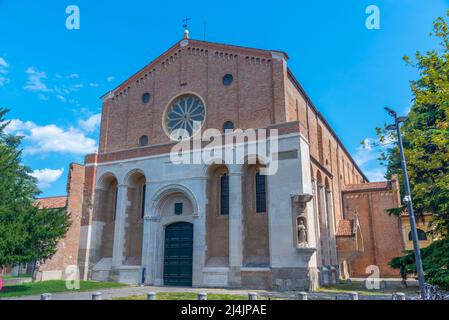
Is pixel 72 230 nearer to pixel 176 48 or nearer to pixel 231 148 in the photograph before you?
pixel 231 148

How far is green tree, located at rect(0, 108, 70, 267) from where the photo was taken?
1538cm

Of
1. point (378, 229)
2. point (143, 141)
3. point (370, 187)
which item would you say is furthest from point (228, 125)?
point (378, 229)

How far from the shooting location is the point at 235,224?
18078mm

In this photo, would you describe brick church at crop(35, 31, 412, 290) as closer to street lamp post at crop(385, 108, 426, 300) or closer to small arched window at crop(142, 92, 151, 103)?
small arched window at crop(142, 92, 151, 103)

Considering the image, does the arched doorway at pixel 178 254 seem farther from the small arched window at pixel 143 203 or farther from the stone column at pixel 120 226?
the stone column at pixel 120 226

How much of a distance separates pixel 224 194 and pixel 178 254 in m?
4.33

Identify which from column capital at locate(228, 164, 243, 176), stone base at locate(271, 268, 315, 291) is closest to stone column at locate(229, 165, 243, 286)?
column capital at locate(228, 164, 243, 176)

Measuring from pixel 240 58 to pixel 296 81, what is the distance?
3907 mm

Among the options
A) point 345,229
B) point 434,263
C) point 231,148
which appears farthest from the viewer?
point 345,229

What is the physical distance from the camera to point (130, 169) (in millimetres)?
22094

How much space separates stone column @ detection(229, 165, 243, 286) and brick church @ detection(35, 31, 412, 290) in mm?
52

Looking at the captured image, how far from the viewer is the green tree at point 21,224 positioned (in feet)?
50.4

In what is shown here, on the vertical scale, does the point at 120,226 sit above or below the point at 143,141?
below

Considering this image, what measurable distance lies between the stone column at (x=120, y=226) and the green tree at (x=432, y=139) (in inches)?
584
